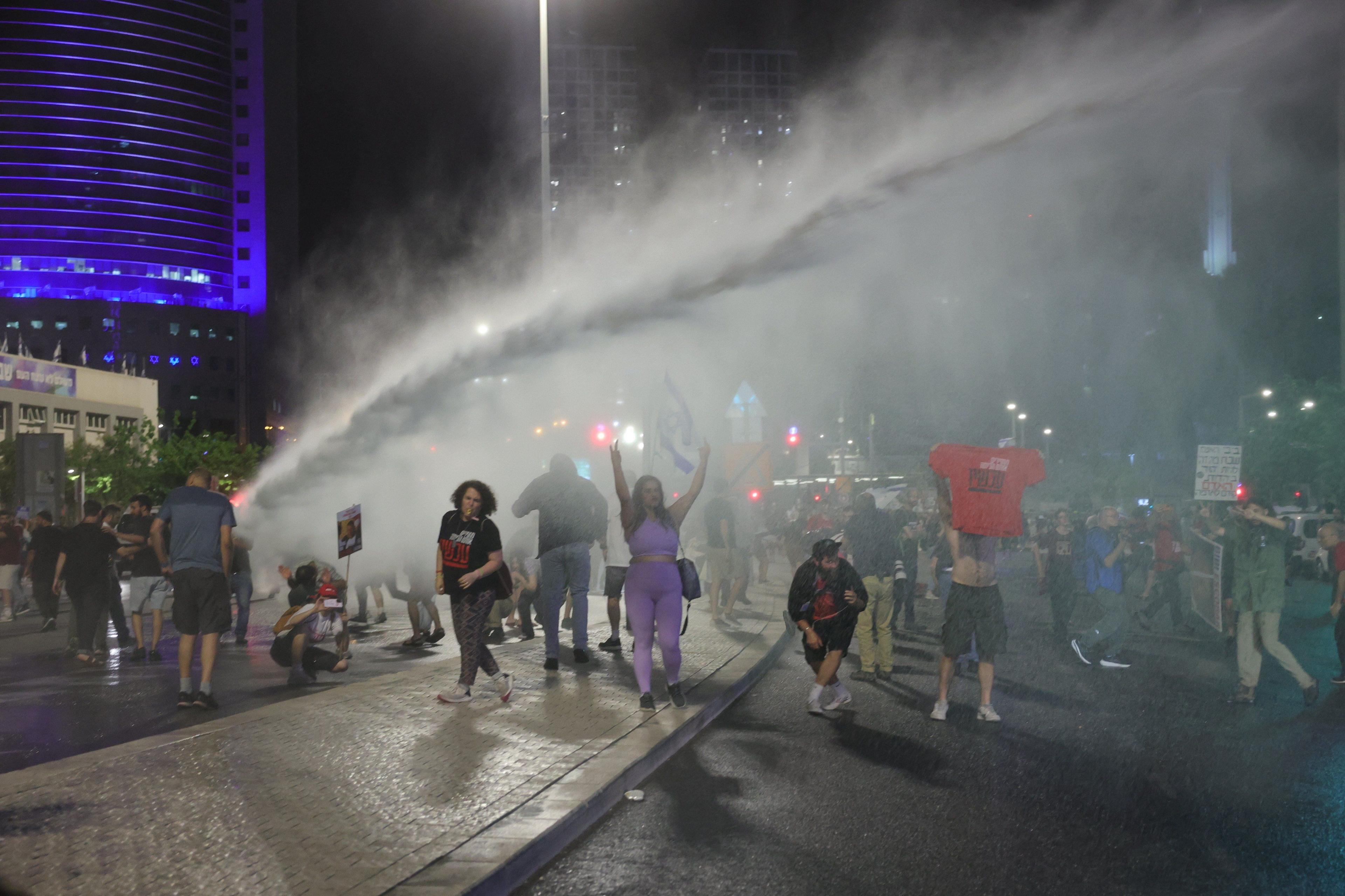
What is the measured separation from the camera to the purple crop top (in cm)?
731

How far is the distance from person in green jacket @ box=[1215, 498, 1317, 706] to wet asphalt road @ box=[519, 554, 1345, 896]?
0.87 feet

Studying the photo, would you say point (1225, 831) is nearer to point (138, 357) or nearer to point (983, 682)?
point (983, 682)

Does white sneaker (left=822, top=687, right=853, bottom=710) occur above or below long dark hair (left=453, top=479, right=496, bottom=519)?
below

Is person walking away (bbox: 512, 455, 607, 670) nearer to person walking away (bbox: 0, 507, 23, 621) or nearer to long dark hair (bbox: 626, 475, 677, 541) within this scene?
long dark hair (bbox: 626, 475, 677, 541)

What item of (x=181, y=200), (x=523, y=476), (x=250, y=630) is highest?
(x=181, y=200)

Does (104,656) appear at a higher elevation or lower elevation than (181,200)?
lower

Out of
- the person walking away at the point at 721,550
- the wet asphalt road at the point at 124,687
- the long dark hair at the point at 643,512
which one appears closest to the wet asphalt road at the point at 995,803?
the long dark hair at the point at 643,512

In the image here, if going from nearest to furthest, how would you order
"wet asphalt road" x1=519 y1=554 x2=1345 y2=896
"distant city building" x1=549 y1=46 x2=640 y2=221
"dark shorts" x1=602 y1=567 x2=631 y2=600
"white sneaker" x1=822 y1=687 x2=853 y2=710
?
"wet asphalt road" x1=519 y1=554 x2=1345 y2=896 → "white sneaker" x1=822 y1=687 x2=853 y2=710 → "dark shorts" x1=602 y1=567 x2=631 y2=600 → "distant city building" x1=549 y1=46 x2=640 y2=221

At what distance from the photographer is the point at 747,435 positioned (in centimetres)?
1909

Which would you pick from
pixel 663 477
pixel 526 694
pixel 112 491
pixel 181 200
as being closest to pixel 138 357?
pixel 181 200

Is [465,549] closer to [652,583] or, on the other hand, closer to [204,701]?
[652,583]

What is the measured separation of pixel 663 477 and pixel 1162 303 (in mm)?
77127

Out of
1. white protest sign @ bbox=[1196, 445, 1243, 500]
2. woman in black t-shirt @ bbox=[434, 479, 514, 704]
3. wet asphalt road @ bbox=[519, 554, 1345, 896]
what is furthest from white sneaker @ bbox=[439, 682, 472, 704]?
white protest sign @ bbox=[1196, 445, 1243, 500]

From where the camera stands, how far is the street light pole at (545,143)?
16.8 metres
